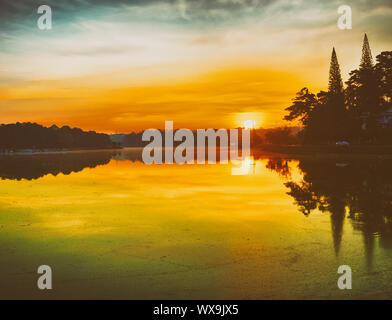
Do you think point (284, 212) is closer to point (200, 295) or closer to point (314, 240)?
point (314, 240)

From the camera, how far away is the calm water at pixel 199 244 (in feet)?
27.5

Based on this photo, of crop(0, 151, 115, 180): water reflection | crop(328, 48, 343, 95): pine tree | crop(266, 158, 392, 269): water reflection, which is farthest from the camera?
crop(328, 48, 343, 95): pine tree

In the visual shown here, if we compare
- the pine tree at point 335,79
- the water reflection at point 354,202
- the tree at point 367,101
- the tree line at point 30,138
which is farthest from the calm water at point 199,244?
the tree line at point 30,138

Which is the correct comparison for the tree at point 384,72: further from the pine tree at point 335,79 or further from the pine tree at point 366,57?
the pine tree at point 335,79

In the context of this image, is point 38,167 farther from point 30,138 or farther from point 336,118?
point 30,138

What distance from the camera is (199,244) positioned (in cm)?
1174

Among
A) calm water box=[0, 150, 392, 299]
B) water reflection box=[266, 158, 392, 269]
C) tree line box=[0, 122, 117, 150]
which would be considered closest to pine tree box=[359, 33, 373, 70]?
water reflection box=[266, 158, 392, 269]

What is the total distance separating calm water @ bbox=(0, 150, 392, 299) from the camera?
27.5ft

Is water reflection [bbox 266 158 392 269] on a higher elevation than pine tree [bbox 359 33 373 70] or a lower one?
lower

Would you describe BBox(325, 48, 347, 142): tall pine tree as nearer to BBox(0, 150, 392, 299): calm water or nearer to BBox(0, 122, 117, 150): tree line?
BBox(0, 150, 392, 299): calm water

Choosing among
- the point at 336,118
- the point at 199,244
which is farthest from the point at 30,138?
the point at 199,244

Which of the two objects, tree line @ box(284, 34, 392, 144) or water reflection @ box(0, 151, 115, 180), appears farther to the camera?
tree line @ box(284, 34, 392, 144)

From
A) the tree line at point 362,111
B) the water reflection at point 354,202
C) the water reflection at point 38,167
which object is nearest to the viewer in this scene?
the water reflection at point 354,202
